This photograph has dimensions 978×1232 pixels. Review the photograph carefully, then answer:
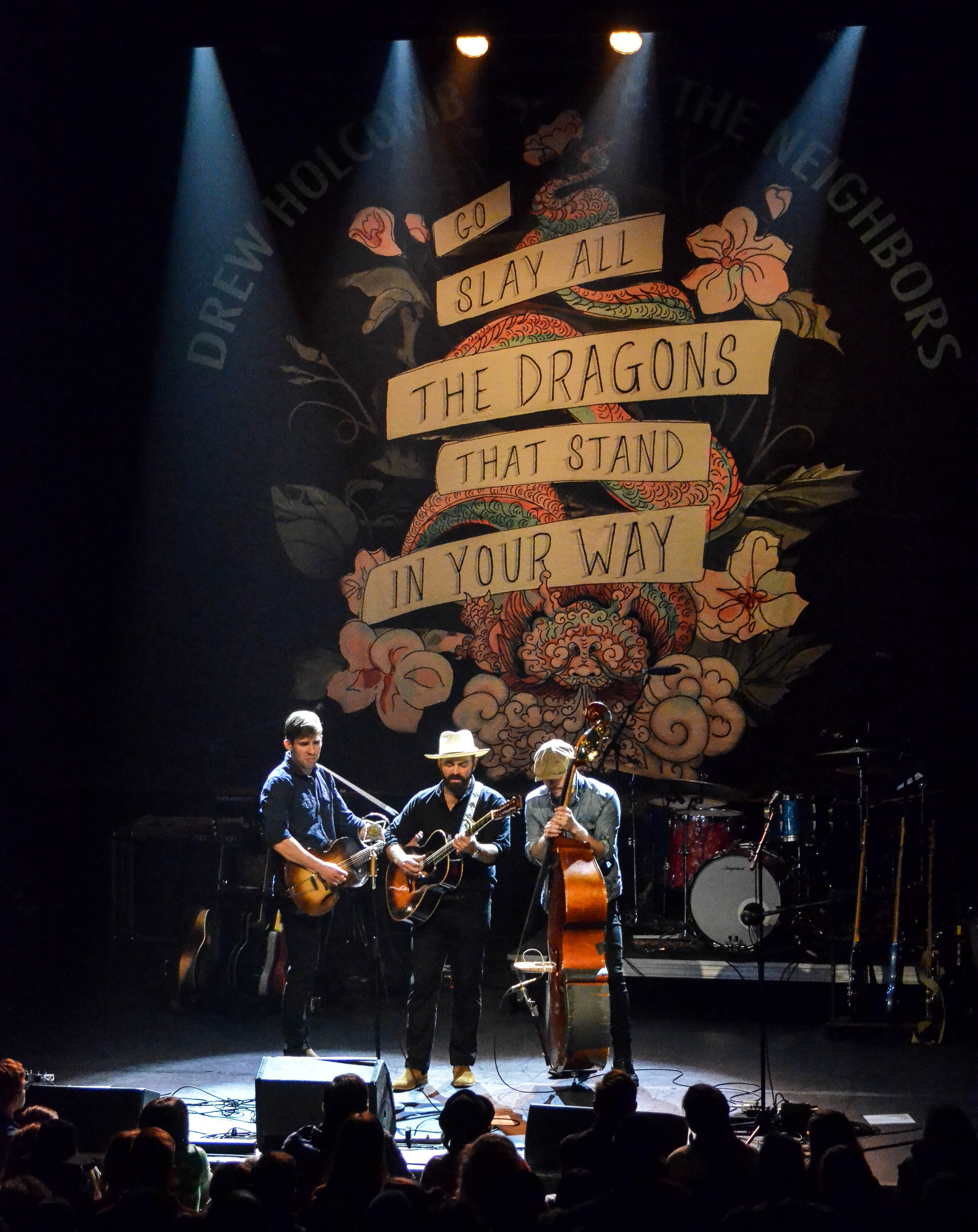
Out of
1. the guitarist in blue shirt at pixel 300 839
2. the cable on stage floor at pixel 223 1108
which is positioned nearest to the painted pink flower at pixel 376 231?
the guitarist in blue shirt at pixel 300 839

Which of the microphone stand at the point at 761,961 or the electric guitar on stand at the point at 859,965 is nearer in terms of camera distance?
the microphone stand at the point at 761,961

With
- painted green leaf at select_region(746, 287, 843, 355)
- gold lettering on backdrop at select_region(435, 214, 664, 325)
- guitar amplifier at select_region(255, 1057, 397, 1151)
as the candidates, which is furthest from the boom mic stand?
painted green leaf at select_region(746, 287, 843, 355)

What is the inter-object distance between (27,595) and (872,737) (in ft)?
20.7

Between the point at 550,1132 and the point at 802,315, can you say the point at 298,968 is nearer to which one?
the point at 550,1132

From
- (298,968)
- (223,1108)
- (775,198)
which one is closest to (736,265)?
(775,198)

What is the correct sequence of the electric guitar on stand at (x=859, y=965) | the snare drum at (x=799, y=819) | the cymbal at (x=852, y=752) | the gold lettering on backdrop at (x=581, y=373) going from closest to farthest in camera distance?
the cymbal at (x=852, y=752), the electric guitar on stand at (x=859, y=965), the snare drum at (x=799, y=819), the gold lettering on backdrop at (x=581, y=373)

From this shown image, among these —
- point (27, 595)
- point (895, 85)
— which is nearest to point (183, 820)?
point (27, 595)

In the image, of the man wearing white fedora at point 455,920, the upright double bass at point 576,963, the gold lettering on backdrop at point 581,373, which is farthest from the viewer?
the gold lettering on backdrop at point 581,373

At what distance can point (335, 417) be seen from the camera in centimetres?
1056

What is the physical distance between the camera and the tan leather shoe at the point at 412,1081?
7230 millimetres

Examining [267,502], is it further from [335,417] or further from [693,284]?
[693,284]

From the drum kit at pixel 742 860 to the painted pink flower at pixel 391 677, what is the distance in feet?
6.16

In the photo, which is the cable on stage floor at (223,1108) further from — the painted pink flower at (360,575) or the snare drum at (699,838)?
the painted pink flower at (360,575)

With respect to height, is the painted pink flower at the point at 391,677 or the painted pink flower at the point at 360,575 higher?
the painted pink flower at the point at 360,575
